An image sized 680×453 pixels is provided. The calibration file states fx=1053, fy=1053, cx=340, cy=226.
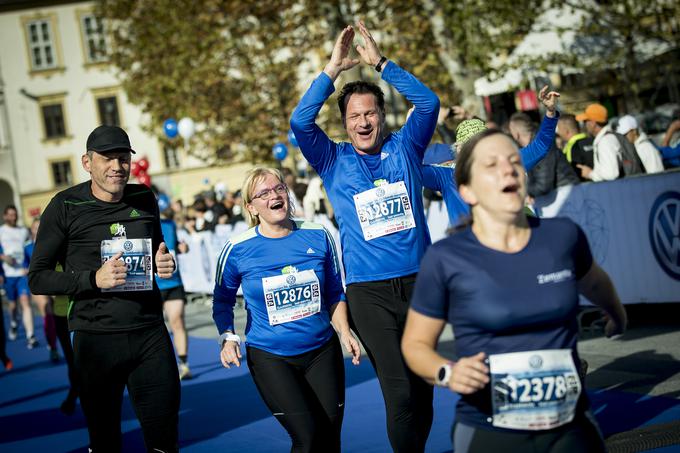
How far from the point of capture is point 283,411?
5.31 metres

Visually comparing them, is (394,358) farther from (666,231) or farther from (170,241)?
(170,241)

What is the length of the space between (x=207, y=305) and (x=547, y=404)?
18765 millimetres

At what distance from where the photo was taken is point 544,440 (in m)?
3.45

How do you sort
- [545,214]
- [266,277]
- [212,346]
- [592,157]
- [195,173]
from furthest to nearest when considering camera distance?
[195,173], [212,346], [592,157], [545,214], [266,277]

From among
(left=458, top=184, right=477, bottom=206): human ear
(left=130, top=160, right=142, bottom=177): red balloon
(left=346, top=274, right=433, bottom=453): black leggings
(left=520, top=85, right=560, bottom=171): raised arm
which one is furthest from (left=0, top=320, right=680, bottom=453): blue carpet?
(left=130, top=160, right=142, bottom=177): red balloon

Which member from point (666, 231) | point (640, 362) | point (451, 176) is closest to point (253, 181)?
point (451, 176)

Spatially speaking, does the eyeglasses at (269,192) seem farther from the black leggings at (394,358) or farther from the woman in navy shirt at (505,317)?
the woman in navy shirt at (505,317)

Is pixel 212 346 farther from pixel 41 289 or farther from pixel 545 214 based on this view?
pixel 41 289

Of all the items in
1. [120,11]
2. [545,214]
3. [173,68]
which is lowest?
[545,214]

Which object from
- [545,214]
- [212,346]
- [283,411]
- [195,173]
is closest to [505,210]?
[283,411]

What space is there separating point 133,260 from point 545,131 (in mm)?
2506

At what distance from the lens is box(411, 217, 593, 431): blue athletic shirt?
11.3ft

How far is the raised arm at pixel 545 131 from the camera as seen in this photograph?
233 inches

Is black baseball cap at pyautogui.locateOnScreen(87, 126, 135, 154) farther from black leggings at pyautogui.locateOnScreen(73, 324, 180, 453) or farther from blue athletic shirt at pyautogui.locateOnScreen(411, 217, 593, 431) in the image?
blue athletic shirt at pyautogui.locateOnScreen(411, 217, 593, 431)
